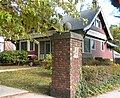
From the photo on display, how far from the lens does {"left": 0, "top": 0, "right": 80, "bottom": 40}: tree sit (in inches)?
172

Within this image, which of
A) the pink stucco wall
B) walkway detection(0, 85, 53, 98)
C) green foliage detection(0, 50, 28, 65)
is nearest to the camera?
walkway detection(0, 85, 53, 98)

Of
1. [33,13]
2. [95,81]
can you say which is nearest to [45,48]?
[95,81]

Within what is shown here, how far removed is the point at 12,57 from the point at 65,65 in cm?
1354

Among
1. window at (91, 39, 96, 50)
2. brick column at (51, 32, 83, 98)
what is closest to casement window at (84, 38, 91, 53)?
window at (91, 39, 96, 50)

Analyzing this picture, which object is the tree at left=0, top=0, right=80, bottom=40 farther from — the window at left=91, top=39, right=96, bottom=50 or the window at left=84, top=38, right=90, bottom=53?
the window at left=91, top=39, right=96, bottom=50

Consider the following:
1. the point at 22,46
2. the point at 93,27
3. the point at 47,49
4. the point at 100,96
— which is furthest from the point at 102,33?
the point at 100,96

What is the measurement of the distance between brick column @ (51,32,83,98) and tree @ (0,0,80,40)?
6.40 feet

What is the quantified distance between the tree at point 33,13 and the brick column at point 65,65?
1.95 meters

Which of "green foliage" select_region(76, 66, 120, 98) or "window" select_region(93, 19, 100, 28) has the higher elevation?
"window" select_region(93, 19, 100, 28)

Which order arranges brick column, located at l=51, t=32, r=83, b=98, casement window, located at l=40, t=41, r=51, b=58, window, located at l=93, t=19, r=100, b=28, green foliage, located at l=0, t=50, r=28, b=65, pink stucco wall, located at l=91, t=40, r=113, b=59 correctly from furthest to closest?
pink stucco wall, located at l=91, t=40, r=113, b=59
window, located at l=93, t=19, r=100, b=28
casement window, located at l=40, t=41, r=51, b=58
green foliage, located at l=0, t=50, r=28, b=65
brick column, located at l=51, t=32, r=83, b=98

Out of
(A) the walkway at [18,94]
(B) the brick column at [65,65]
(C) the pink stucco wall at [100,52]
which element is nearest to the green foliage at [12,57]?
(C) the pink stucco wall at [100,52]

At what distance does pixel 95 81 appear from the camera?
9.09m

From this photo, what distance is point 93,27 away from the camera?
2622cm

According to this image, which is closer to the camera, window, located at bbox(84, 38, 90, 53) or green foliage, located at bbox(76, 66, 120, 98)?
green foliage, located at bbox(76, 66, 120, 98)
